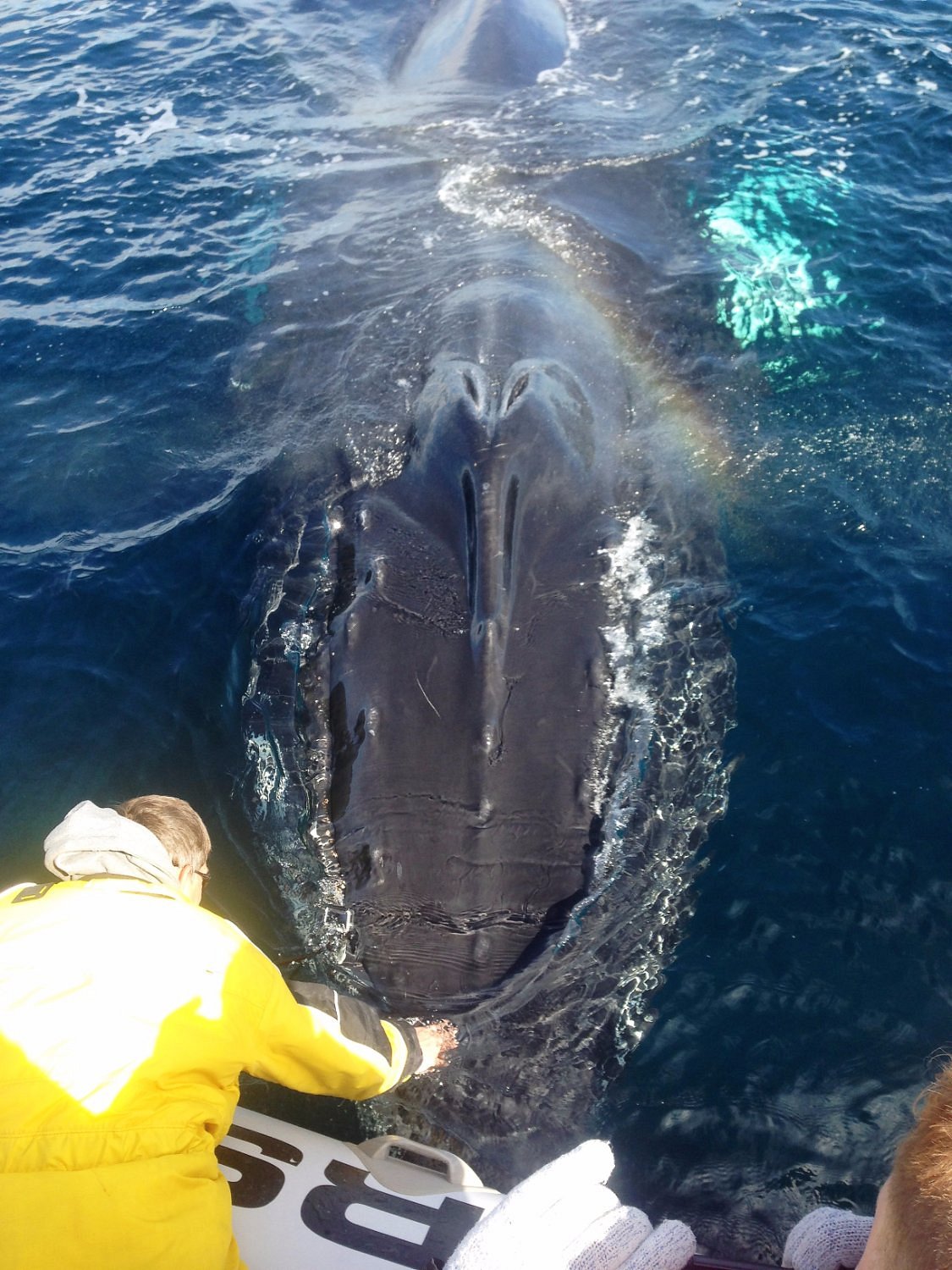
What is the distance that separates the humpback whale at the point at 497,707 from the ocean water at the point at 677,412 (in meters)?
0.29

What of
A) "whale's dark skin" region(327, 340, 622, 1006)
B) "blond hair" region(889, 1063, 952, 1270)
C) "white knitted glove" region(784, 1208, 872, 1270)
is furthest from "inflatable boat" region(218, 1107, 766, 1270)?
"blond hair" region(889, 1063, 952, 1270)

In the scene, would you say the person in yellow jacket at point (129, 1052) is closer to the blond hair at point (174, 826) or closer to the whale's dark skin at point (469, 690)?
the blond hair at point (174, 826)

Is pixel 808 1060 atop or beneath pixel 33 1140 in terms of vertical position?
beneath

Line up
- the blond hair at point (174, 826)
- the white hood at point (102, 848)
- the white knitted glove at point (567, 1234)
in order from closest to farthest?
the white knitted glove at point (567, 1234)
the white hood at point (102, 848)
the blond hair at point (174, 826)

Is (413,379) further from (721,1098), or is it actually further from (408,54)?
(408,54)

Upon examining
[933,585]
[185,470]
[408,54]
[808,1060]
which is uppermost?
[408,54]

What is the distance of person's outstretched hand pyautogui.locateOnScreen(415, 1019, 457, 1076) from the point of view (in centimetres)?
520

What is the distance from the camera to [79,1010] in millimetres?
3877

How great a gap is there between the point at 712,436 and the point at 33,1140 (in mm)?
8101

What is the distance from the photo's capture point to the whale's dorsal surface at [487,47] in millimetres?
16031

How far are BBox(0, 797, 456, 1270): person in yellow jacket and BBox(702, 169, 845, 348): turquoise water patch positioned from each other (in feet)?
29.2

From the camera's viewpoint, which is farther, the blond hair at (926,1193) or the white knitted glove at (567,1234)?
the white knitted glove at (567,1234)

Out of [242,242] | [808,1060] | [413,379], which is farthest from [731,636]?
[242,242]

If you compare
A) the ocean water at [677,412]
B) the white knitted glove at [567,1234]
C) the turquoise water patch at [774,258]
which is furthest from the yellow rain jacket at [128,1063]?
the turquoise water patch at [774,258]
